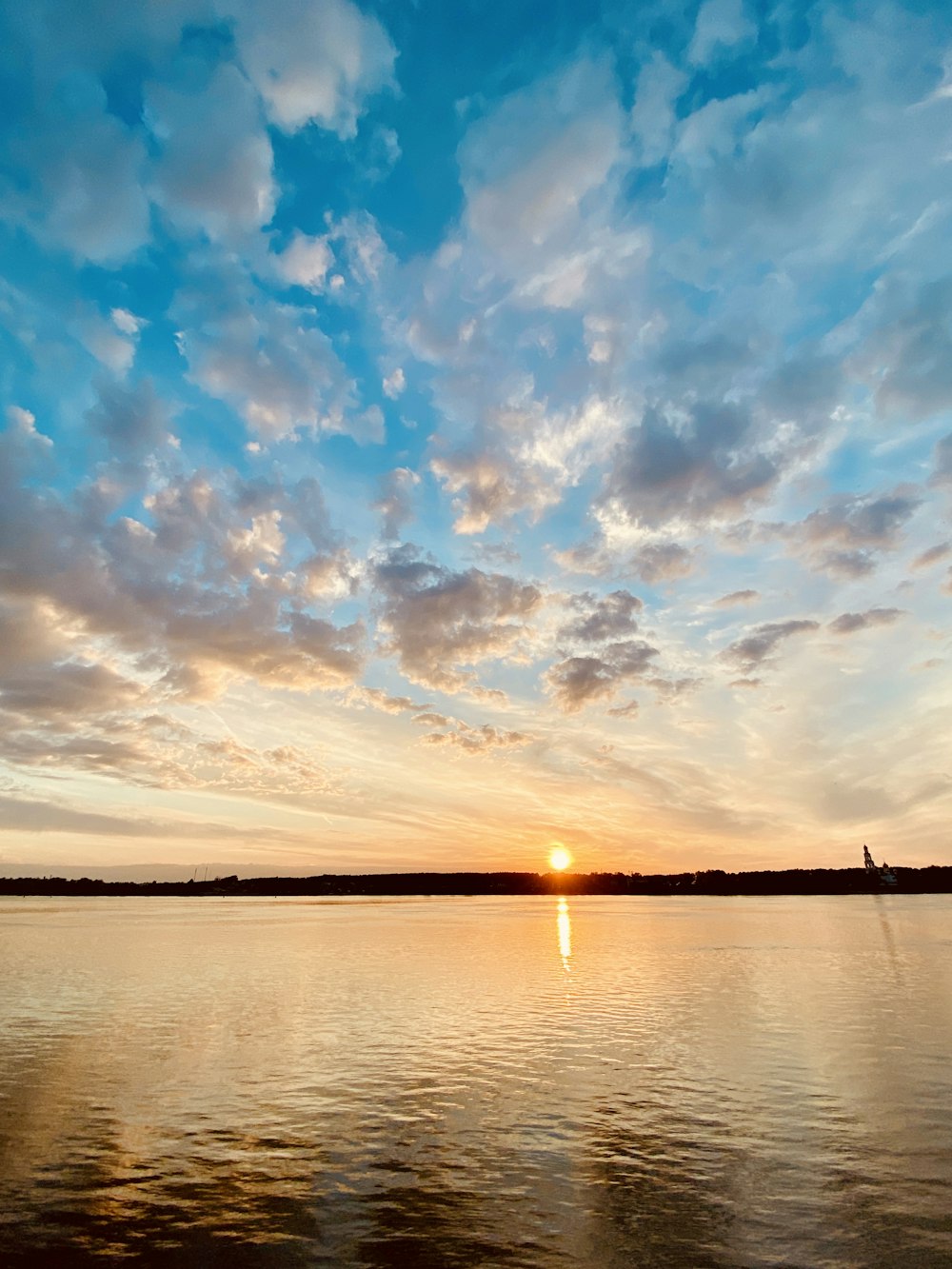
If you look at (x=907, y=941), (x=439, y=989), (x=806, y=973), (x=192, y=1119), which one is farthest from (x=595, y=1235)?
(x=907, y=941)

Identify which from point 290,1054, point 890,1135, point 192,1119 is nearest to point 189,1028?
point 290,1054

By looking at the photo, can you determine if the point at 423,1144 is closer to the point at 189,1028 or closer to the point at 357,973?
the point at 189,1028

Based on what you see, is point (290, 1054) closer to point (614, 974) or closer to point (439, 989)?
point (439, 989)

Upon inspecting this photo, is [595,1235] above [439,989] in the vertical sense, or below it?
below

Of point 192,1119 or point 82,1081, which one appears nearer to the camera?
point 192,1119

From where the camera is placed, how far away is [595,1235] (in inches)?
576

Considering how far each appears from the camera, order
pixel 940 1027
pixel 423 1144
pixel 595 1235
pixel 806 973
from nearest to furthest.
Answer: pixel 595 1235
pixel 423 1144
pixel 940 1027
pixel 806 973

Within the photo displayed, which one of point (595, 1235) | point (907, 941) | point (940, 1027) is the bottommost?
point (595, 1235)

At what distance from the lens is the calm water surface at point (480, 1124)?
14.7m

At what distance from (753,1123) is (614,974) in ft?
129

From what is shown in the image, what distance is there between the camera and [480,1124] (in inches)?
866

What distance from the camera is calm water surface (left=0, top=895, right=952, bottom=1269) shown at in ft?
48.1

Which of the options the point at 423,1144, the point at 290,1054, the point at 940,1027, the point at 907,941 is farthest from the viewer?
the point at 907,941

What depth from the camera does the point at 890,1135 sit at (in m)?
20.6
